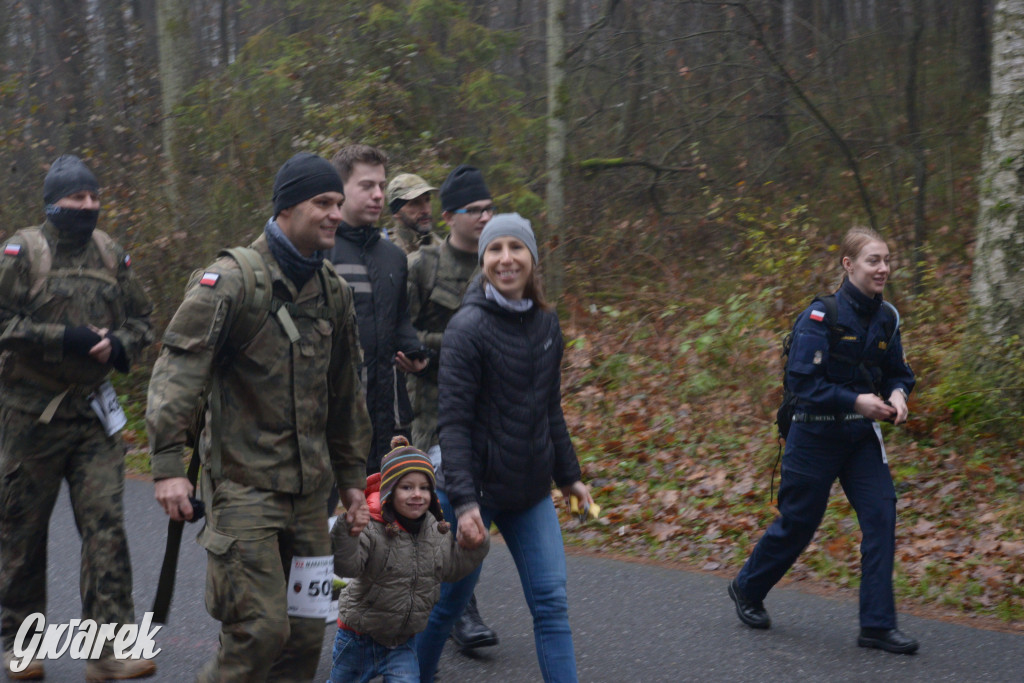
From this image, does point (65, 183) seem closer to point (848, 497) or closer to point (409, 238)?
point (409, 238)

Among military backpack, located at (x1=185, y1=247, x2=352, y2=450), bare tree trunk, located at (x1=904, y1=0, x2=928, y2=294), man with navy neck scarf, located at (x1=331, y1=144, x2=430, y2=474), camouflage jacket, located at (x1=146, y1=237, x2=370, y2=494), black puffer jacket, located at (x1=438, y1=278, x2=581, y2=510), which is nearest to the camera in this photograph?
camouflage jacket, located at (x1=146, y1=237, x2=370, y2=494)

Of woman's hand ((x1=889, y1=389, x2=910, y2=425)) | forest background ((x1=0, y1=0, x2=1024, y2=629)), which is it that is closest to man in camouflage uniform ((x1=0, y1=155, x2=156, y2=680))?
woman's hand ((x1=889, y1=389, x2=910, y2=425))

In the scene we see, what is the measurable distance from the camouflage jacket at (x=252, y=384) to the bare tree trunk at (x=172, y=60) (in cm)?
1084

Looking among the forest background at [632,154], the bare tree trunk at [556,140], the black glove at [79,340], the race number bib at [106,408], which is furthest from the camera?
the bare tree trunk at [556,140]

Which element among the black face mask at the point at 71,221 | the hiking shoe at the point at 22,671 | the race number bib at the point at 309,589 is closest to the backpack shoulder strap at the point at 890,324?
the race number bib at the point at 309,589

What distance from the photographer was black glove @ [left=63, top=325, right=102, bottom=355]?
5191 millimetres

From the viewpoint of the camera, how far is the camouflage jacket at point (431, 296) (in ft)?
19.5

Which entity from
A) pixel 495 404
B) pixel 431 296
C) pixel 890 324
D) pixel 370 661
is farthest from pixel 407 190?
pixel 370 661

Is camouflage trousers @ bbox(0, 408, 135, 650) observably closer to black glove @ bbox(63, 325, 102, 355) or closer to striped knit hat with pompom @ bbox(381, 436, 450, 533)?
black glove @ bbox(63, 325, 102, 355)

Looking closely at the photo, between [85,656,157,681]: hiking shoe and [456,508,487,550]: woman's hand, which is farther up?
[456,508,487,550]: woman's hand

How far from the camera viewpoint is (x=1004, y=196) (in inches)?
344

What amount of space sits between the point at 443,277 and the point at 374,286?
502 millimetres

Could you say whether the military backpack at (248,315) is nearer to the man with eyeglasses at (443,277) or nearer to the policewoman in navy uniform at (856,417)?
the man with eyeglasses at (443,277)

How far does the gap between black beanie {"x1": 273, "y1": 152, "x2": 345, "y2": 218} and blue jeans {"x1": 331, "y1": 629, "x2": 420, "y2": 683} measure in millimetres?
1792
